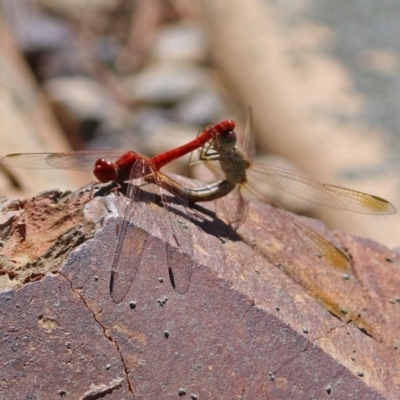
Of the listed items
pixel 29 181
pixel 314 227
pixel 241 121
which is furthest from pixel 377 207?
pixel 241 121

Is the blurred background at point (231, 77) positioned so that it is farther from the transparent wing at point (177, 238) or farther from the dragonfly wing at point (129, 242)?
the dragonfly wing at point (129, 242)

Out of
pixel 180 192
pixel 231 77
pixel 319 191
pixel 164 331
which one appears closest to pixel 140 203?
pixel 180 192

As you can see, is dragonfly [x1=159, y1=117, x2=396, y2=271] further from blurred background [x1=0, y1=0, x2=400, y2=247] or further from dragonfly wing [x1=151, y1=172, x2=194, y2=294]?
blurred background [x1=0, y1=0, x2=400, y2=247]

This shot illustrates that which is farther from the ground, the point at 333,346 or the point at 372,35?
the point at 333,346

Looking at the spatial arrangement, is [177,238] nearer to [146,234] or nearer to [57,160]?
[146,234]

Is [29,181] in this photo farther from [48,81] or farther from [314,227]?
[48,81]

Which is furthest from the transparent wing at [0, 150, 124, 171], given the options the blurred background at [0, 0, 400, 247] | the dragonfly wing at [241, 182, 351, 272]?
the blurred background at [0, 0, 400, 247]

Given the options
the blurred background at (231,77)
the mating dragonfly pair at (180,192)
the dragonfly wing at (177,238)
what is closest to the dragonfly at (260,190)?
the mating dragonfly pair at (180,192)
